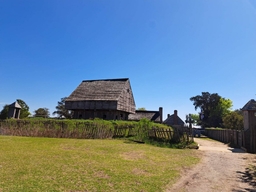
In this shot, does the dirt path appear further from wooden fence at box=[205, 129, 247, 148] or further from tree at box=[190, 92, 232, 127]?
tree at box=[190, 92, 232, 127]

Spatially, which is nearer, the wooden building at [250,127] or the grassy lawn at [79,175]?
the grassy lawn at [79,175]

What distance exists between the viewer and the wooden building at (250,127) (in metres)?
13.6

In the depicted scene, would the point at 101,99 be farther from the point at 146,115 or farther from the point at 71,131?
the point at 71,131

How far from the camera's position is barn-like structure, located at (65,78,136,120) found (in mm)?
34969

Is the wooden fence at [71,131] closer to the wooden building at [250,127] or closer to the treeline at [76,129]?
the treeline at [76,129]

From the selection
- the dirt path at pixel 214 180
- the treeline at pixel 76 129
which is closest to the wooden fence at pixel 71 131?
the treeline at pixel 76 129

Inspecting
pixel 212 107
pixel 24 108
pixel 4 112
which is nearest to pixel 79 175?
pixel 4 112

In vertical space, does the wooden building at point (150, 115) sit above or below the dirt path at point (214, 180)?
above

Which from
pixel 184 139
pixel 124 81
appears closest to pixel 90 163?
pixel 184 139

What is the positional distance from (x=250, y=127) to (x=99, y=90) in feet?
91.3

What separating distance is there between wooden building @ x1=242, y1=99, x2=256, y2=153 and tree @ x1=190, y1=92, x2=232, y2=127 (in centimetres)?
4659

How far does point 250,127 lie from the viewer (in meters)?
15.1

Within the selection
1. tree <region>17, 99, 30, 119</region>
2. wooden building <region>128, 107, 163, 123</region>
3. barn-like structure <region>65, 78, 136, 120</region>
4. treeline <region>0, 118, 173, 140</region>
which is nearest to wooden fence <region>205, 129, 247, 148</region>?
treeline <region>0, 118, 173, 140</region>

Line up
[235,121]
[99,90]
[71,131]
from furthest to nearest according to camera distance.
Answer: [99,90] → [235,121] → [71,131]
